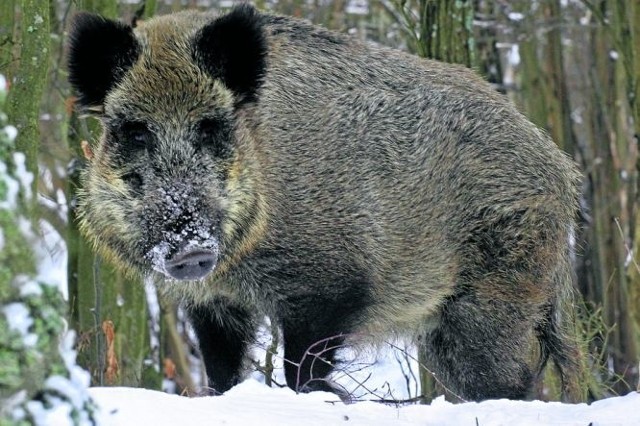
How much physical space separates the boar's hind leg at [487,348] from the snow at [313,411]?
80.1 inches

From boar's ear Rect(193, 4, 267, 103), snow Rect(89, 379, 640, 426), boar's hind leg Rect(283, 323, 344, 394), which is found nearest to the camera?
snow Rect(89, 379, 640, 426)

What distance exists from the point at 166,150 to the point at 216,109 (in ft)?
1.30

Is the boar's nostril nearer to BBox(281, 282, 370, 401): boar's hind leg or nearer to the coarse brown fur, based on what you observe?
the coarse brown fur

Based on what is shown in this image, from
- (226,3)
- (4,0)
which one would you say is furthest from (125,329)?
(226,3)

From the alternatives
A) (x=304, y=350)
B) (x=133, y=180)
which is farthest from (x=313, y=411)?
(x=304, y=350)

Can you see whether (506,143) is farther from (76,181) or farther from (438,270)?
(76,181)

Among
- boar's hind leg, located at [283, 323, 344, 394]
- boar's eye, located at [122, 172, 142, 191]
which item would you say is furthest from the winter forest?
boar's eye, located at [122, 172, 142, 191]

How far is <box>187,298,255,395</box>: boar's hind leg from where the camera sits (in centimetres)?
637

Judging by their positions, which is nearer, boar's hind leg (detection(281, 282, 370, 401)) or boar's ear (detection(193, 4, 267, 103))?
boar's ear (detection(193, 4, 267, 103))

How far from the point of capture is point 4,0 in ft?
23.1

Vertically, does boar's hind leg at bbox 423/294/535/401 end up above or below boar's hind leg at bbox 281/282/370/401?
below

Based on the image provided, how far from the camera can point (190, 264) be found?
490cm

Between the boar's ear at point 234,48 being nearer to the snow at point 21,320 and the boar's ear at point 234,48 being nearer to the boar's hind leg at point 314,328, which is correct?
the boar's hind leg at point 314,328

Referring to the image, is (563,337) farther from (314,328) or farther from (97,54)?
(97,54)
